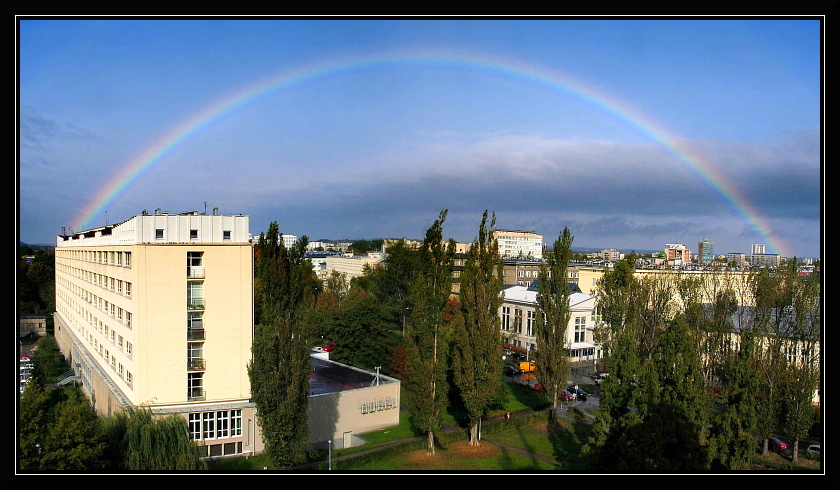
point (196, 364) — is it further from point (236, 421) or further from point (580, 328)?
point (580, 328)

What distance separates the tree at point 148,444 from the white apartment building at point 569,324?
24.0 metres

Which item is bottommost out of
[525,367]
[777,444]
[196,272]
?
[777,444]

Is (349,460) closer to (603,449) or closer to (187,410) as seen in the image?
(187,410)

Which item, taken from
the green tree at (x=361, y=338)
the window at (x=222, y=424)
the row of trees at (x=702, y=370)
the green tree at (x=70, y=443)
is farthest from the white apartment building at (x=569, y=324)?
the green tree at (x=70, y=443)

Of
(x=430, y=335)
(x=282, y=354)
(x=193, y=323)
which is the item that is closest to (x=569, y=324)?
(x=430, y=335)

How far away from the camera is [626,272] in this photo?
88.0 ft

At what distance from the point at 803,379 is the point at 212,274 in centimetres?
1829

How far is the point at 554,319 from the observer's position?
24.6 meters

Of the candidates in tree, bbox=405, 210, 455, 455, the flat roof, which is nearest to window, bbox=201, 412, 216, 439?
the flat roof

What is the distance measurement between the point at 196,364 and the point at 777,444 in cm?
1852

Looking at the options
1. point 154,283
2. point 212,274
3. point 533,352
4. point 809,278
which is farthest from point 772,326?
point 154,283

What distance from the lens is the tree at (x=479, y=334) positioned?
20016mm

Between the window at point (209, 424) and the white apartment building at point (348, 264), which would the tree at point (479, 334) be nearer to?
the window at point (209, 424)

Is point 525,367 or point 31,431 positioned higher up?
point 31,431
